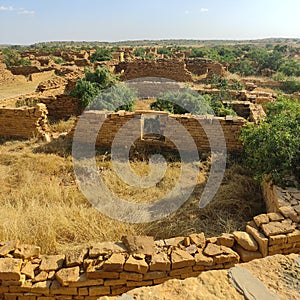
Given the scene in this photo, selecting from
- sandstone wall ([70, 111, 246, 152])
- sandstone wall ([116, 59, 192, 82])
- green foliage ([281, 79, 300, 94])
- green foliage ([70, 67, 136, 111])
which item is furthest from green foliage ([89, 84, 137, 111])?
green foliage ([281, 79, 300, 94])

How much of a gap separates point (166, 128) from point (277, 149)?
2905 mm

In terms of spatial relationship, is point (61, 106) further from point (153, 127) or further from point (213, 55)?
point (213, 55)

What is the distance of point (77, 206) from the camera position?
17.3 feet

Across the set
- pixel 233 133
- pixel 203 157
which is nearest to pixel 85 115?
pixel 203 157

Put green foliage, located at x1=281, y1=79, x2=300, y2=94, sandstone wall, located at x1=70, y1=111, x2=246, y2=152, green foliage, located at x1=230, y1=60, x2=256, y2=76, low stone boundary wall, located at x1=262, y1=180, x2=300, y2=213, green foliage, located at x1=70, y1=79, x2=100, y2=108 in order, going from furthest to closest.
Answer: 1. green foliage, located at x1=230, y1=60, x2=256, y2=76
2. green foliage, located at x1=281, y1=79, x2=300, y2=94
3. green foliage, located at x1=70, y1=79, x2=100, y2=108
4. sandstone wall, located at x1=70, y1=111, x2=246, y2=152
5. low stone boundary wall, located at x1=262, y1=180, x2=300, y2=213

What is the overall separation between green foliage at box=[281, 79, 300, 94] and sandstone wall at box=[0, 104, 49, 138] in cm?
1293

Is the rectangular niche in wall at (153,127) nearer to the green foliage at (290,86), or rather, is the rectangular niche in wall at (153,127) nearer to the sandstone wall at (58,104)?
the sandstone wall at (58,104)

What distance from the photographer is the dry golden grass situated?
174 inches

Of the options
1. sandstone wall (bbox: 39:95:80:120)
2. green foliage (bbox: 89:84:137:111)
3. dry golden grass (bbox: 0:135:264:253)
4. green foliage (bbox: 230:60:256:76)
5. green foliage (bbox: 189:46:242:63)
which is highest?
green foliage (bbox: 189:46:242:63)

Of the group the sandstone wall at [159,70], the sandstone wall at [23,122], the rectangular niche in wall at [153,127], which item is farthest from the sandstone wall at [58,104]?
the sandstone wall at [159,70]

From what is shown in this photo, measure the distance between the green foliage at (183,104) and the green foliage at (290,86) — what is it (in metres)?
9.21

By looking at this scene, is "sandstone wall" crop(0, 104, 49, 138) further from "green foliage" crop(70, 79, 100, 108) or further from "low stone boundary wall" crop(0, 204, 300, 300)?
"low stone boundary wall" crop(0, 204, 300, 300)

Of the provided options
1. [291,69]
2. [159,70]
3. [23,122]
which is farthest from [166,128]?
[291,69]

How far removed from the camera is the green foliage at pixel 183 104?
27.5ft
